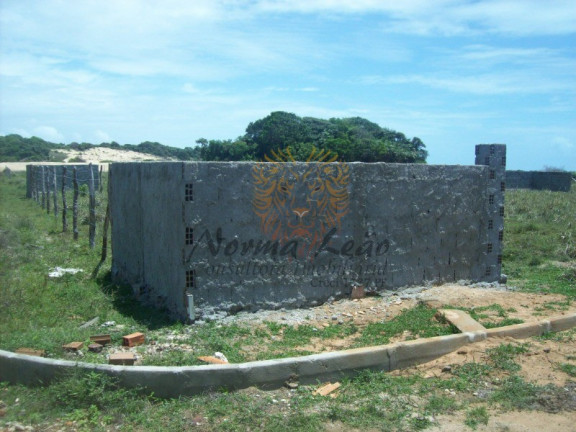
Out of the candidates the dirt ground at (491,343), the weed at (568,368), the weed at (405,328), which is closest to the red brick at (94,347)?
the dirt ground at (491,343)

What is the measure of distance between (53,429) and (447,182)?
21.0 ft

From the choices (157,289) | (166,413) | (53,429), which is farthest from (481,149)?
(53,429)

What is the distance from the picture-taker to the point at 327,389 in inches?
191

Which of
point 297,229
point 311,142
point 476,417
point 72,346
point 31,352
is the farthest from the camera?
point 311,142

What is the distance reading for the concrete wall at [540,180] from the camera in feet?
96.7

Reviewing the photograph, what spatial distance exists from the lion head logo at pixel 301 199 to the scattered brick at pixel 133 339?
2.04m

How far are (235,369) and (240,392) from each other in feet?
0.66

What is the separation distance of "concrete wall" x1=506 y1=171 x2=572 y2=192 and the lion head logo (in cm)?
2604

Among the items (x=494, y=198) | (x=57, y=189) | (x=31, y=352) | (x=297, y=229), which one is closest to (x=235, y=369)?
(x=31, y=352)

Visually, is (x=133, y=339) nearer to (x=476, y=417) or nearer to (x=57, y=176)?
(x=476, y=417)

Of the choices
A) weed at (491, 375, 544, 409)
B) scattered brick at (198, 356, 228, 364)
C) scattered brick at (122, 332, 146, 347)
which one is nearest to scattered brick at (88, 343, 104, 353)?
scattered brick at (122, 332, 146, 347)

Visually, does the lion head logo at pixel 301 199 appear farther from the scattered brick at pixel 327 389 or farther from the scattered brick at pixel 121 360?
the scattered brick at pixel 121 360

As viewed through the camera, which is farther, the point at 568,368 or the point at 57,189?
the point at 57,189

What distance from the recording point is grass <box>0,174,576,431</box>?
4250 millimetres
